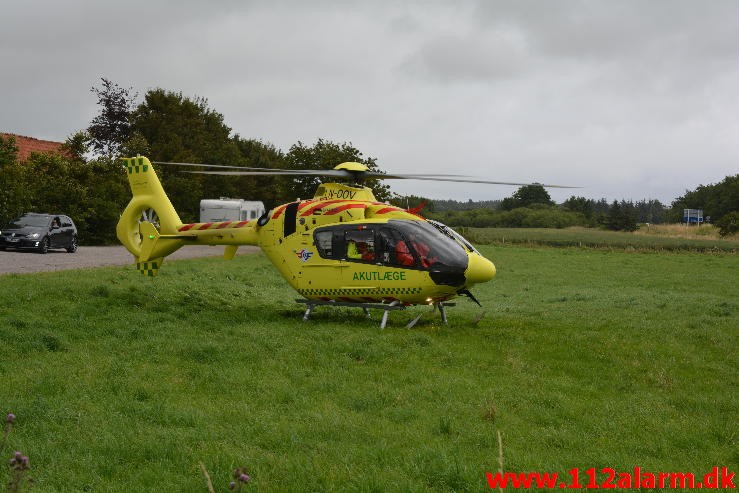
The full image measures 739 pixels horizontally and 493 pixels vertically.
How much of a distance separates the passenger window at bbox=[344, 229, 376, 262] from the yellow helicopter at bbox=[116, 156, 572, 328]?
0.07 feet

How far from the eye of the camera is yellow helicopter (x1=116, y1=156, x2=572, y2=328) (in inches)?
582

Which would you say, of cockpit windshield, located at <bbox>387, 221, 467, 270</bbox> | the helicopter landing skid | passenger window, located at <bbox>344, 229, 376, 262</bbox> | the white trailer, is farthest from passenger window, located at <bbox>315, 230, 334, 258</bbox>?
the white trailer

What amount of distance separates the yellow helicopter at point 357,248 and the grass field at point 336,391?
2.50 ft

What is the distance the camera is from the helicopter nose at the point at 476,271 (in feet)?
48.3

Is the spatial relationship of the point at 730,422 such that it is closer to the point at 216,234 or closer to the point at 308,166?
the point at 216,234

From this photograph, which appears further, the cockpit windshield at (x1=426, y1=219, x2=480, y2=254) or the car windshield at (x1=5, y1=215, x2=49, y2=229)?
the car windshield at (x1=5, y1=215, x2=49, y2=229)

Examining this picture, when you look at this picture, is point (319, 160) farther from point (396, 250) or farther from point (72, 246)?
point (396, 250)

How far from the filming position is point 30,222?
3017cm

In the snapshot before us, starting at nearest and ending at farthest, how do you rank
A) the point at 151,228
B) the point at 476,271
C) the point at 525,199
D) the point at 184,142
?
the point at 476,271 → the point at 151,228 → the point at 184,142 → the point at 525,199

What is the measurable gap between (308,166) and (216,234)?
32.9 m

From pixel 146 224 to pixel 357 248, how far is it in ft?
19.4

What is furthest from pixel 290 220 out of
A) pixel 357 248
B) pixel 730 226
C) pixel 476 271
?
pixel 730 226

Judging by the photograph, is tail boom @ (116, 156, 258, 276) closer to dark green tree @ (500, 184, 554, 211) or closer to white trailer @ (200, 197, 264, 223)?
white trailer @ (200, 197, 264, 223)

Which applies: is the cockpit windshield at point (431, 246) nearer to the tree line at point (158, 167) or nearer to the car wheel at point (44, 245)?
the tree line at point (158, 167)
